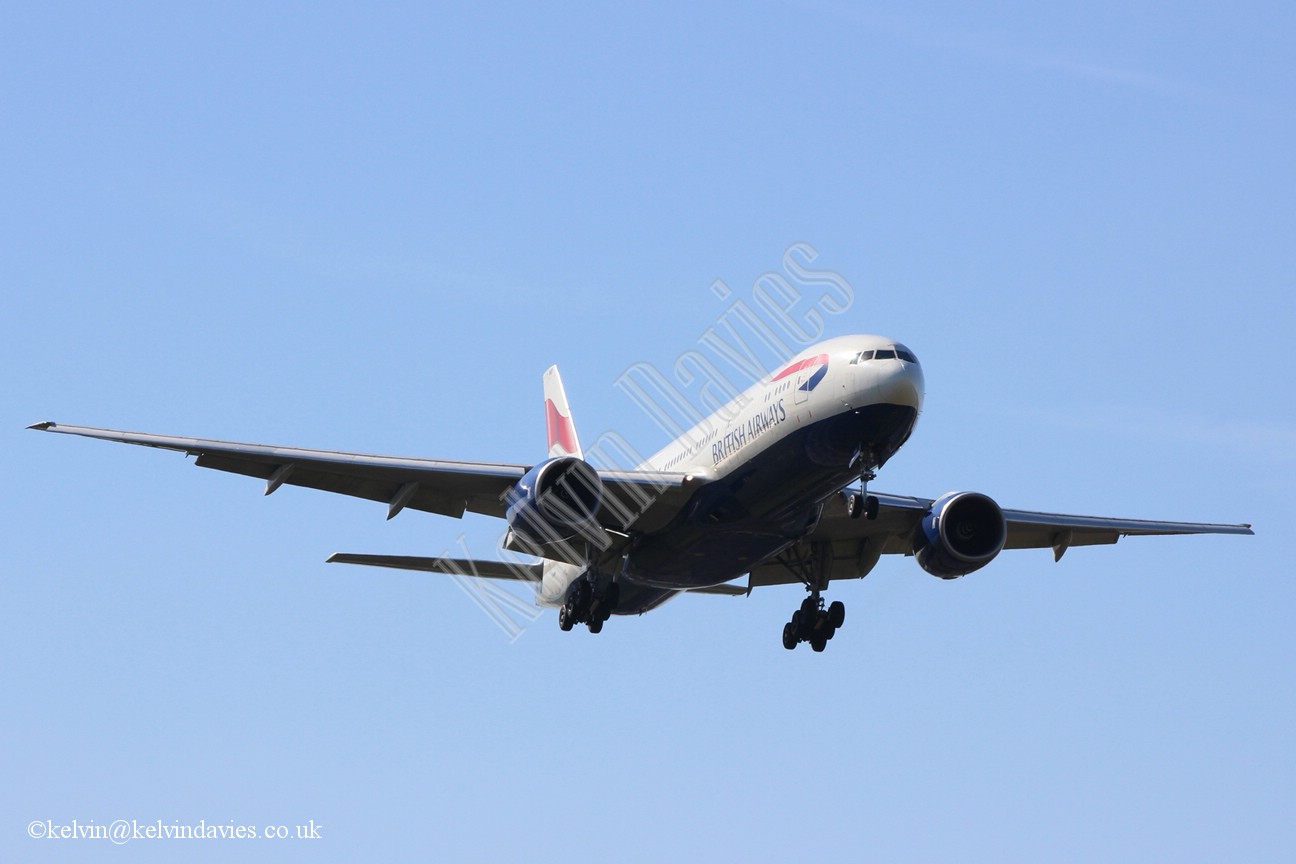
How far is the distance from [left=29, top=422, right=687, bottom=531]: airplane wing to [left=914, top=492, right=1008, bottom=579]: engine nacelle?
5864mm

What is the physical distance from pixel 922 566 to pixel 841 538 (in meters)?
2.48

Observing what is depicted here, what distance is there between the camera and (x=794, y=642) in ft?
122

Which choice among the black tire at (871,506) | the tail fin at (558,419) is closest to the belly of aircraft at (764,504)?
the black tire at (871,506)

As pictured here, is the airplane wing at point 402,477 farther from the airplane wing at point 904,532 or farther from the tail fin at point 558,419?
the tail fin at point 558,419

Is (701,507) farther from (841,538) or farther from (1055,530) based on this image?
(1055,530)

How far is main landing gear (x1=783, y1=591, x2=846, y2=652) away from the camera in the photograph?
36.9 metres

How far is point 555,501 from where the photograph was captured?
3167 cm

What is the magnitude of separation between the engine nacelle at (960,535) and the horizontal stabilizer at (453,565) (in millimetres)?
9276

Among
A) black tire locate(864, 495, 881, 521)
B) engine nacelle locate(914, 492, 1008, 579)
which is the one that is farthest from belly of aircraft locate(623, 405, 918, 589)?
engine nacelle locate(914, 492, 1008, 579)

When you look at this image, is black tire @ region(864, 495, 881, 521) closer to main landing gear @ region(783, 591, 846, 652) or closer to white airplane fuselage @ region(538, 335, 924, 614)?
white airplane fuselage @ region(538, 335, 924, 614)

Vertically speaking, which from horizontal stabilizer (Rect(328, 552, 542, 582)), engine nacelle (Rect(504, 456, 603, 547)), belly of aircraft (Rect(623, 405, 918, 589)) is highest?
belly of aircraft (Rect(623, 405, 918, 589))

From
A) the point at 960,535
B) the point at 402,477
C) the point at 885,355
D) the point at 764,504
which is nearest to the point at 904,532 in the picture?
the point at 960,535

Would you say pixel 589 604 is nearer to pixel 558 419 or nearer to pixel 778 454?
pixel 778 454

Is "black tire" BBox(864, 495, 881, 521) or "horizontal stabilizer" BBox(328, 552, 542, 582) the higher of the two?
"black tire" BBox(864, 495, 881, 521)
